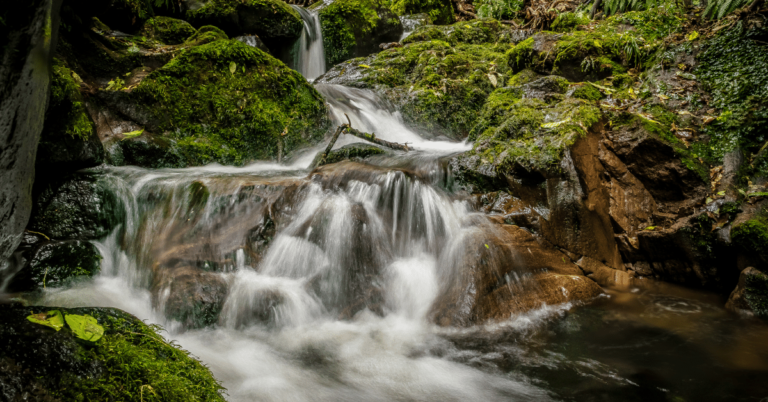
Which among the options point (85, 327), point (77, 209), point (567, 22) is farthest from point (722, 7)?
point (77, 209)

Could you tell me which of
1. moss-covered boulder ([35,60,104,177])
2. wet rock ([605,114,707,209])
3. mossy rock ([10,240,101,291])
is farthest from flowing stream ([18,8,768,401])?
wet rock ([605,114,707,209])

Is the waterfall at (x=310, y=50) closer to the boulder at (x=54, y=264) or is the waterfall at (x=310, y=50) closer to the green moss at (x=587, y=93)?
the green moss at (x=587, y=93)

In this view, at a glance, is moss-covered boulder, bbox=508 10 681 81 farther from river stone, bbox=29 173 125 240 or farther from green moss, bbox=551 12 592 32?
river stone, bbox=29 173 125 240

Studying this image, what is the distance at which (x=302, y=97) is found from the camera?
24.9 feet

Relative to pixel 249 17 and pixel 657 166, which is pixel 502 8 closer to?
pixel 249 17

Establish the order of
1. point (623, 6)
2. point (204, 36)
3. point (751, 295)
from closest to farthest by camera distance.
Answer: point (751, 295) < point (204, 36) < point (623, 6)

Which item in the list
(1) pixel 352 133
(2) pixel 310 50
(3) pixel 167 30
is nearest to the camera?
(1) pixel 352 133

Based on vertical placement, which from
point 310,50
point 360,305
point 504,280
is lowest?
point 360,305

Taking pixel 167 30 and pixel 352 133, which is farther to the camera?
pixel 167 30

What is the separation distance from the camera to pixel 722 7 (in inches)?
239

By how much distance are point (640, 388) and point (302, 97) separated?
6.81 meters

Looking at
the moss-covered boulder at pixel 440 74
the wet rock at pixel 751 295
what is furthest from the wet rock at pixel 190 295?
the moss-covered boulder at pixel 440 74

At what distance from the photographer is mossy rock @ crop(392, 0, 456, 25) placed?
14.0m

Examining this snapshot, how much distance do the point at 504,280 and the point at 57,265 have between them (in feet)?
15.3
